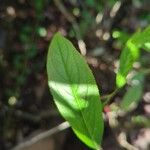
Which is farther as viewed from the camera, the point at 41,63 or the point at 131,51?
the point at 41,63

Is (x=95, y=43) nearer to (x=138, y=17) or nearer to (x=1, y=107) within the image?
(x=138, y=17)

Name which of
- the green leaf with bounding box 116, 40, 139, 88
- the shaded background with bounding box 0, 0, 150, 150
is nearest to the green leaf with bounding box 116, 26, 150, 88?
the green leaf with bounding box 116, 40, 139, 88

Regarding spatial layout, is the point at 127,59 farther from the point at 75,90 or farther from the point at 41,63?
the point at 41,63

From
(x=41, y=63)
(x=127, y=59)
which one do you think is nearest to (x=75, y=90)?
(x=127, y=59)

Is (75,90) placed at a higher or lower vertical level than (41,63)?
higher

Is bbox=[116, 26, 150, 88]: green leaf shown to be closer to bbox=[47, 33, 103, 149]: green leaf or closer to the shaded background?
bbox=[47, 33, 103, 149]: green leaf

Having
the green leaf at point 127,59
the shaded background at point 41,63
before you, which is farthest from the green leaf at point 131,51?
the shaded background at point 41,63
